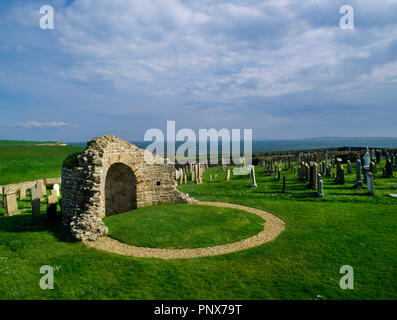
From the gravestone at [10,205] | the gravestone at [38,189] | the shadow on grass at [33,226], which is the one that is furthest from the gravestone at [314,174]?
the gravestone at [10,205]

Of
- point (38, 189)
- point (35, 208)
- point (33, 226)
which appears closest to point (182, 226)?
point (33, 226)

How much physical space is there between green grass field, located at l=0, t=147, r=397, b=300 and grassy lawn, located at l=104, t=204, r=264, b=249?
308mm

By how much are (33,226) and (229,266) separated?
10.2 metres

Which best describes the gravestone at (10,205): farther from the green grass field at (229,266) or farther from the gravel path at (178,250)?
the gravel path at (178,250)

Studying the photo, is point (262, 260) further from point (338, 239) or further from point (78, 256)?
point (78, 256)

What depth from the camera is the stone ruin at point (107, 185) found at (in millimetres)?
12202

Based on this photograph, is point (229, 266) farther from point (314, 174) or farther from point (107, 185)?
point (314, 174)

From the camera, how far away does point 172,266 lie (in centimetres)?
894

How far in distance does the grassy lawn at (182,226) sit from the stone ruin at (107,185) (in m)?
1.08

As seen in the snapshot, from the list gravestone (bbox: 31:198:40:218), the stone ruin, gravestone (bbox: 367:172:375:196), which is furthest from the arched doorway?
gravestone (bbox: 367:172:375:196)

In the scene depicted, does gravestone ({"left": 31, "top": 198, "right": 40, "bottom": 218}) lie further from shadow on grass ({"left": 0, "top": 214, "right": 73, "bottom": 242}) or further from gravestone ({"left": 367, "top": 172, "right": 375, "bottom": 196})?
gravestone ({"left": 367, "top": 172, "right": 375, "bottom": 196})

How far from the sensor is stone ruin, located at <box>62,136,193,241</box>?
480 inches

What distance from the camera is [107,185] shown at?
51.9 feet
